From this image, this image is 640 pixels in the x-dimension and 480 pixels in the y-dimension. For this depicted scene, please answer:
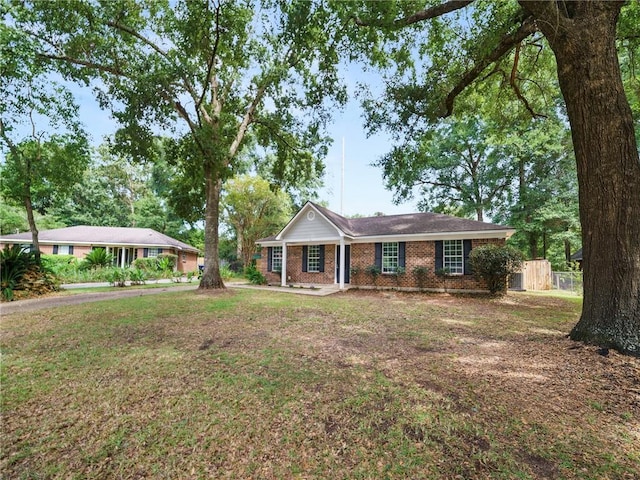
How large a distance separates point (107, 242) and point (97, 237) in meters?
1.46

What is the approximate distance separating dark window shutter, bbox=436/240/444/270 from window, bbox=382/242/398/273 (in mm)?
1903

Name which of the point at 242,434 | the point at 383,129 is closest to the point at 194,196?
the point at 383,129

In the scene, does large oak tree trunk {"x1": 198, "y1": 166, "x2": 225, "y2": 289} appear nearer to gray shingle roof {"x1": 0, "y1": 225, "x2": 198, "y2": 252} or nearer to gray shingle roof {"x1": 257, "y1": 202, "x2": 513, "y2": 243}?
gray shingle roof {"x1": 257, "y1": 202, "x2": 513, "y2": 243}

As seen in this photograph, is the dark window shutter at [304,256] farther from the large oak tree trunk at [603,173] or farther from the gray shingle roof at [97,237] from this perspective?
the gray shingle roof at [97,237]

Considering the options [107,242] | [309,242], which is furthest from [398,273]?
[107,242]

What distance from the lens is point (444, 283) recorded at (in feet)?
43.3

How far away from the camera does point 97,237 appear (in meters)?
24.6

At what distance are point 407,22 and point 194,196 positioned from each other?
1140cm

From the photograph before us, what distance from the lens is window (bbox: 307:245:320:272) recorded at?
16344 millimetres

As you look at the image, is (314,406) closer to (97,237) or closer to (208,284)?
(208,284)

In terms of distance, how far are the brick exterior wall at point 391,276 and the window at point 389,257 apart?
354mm

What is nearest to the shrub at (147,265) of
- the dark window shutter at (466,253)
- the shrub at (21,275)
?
the shrub at (21,275)

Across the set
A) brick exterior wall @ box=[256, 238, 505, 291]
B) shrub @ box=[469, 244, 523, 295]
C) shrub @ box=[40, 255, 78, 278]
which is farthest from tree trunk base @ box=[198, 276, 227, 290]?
shrub @ box=[469, 244, 523, 295]

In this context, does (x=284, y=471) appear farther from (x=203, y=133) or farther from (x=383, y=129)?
(x=203, y=133)
